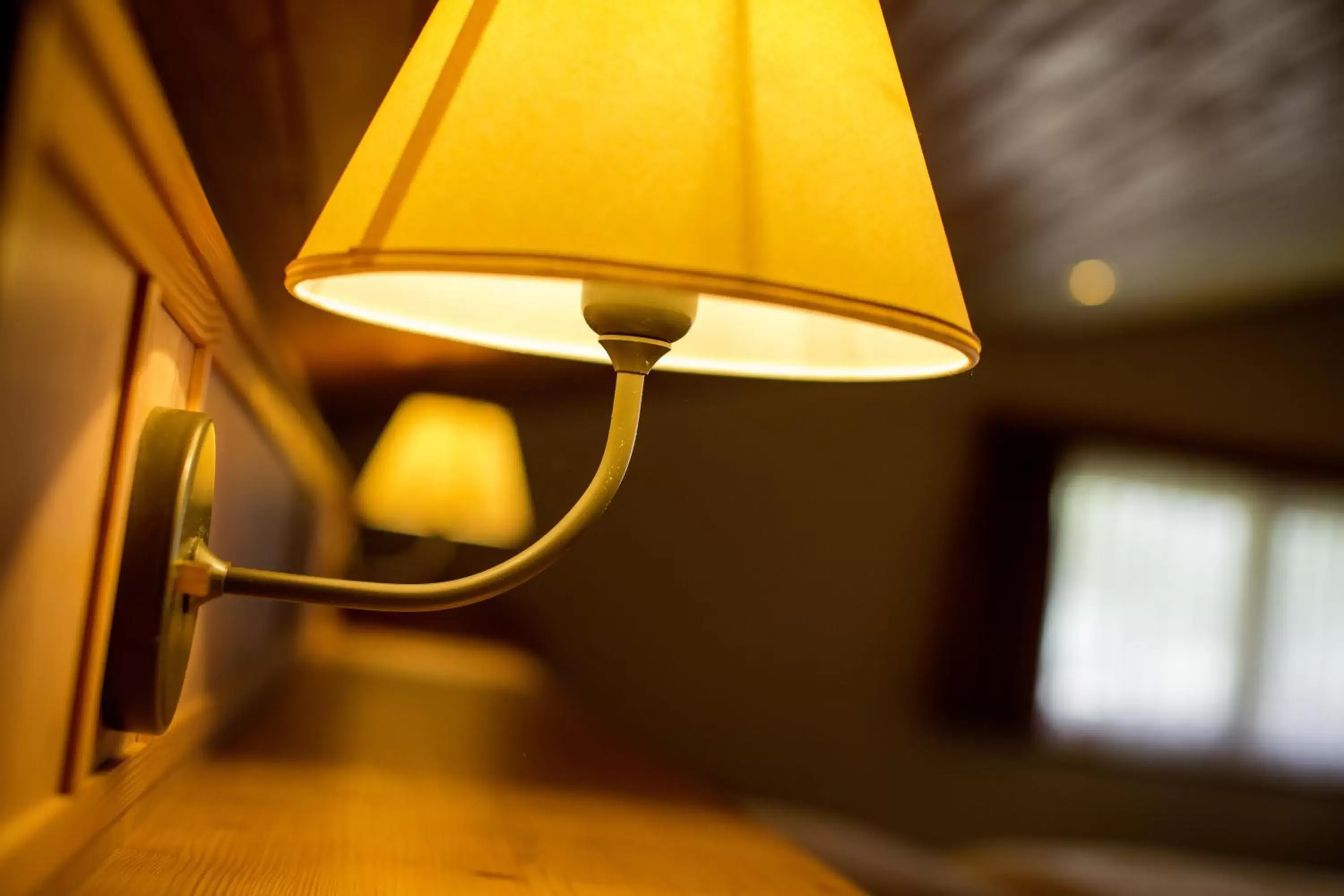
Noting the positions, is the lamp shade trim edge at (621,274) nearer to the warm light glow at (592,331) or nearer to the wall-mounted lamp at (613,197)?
the wall-mounted lamp at (613,197)

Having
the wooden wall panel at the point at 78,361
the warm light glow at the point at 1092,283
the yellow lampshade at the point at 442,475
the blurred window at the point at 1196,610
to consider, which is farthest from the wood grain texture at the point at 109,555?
the blurred window at the point at 1196,610

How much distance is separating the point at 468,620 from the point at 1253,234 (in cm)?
306

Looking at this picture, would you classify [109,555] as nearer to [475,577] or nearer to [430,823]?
[475,577]

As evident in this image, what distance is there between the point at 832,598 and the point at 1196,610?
1.72 meters

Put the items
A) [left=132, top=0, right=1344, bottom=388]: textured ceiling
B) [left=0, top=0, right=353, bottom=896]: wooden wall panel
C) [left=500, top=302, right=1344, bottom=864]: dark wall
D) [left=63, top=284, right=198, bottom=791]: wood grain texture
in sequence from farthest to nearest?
[left=500, top=302, right=1344, bottom=864]: dark wall → [left=132, top=0, right=1344, bottom=388]: textured ceiling → [left=63, top=284, right=198, bottom=791]: wood grain texture → [left=0, top=0, right=353, bottom=896]: wooden wall panel

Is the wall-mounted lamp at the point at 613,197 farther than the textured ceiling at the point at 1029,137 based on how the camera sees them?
No

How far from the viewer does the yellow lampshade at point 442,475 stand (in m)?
3.18

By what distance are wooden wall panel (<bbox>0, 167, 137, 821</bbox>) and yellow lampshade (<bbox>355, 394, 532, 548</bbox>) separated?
2.65m

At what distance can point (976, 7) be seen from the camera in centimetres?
240

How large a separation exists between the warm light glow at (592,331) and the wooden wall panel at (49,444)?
6.3 inches

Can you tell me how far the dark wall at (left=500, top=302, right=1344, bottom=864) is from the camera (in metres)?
4.94

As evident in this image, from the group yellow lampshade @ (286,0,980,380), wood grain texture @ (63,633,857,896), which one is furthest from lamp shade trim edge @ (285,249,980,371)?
wood grain texture @ (63,633,857,896)

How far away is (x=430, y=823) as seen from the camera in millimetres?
836

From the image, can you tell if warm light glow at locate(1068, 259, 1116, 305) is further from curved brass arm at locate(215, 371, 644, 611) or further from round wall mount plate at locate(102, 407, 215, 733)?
round wall mount plate at locate(102, 407, 215, 733)
